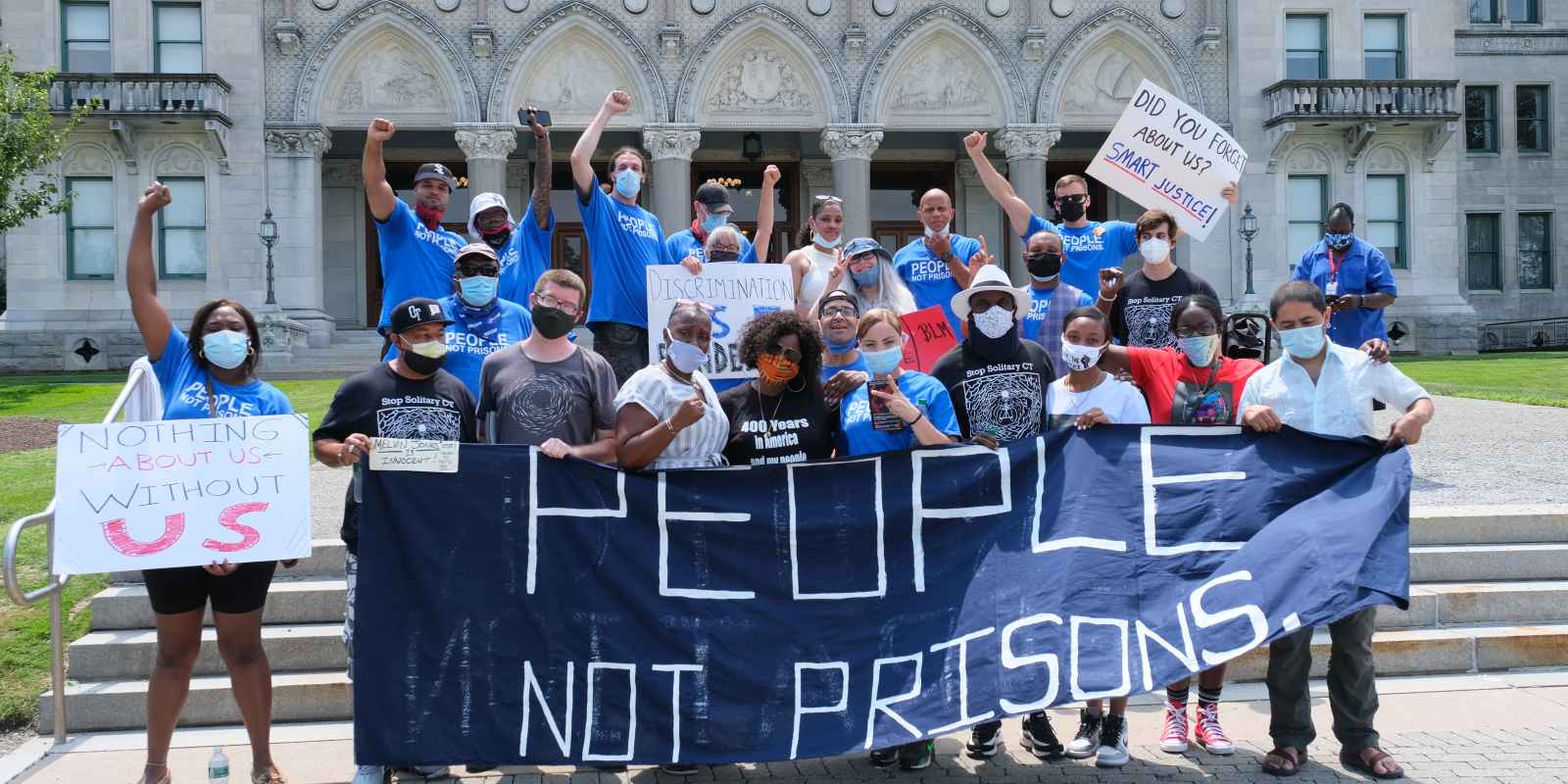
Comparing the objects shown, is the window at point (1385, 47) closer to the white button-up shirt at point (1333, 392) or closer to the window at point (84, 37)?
the white button-up shirt at point (1333, 392)

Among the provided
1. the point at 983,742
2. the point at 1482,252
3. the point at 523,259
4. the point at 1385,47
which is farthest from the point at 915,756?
the point at 1482,252

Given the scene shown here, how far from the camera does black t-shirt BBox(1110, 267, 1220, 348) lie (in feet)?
24.3

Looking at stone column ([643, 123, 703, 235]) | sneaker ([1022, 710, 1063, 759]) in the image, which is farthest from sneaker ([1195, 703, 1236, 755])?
stone column ([643, 123, 703, 235])

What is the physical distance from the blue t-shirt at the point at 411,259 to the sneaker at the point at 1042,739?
4174mm

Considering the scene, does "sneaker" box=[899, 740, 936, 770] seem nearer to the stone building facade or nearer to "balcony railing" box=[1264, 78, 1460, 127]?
the stone building facade

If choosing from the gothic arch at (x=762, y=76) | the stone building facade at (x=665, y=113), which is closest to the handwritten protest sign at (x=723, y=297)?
the stone building facade at (x=665, y=113)

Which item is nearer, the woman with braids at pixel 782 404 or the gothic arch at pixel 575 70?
the woman with braids at pixel 782 404

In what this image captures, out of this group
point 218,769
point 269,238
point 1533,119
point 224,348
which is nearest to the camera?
point 218,769

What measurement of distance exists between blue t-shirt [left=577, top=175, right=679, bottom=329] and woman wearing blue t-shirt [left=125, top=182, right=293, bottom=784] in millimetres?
2603

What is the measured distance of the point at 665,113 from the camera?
29859 mm

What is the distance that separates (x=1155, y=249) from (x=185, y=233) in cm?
2791

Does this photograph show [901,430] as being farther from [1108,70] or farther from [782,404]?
[1108,70]

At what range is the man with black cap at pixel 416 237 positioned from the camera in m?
7.09

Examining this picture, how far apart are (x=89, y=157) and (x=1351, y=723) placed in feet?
103
